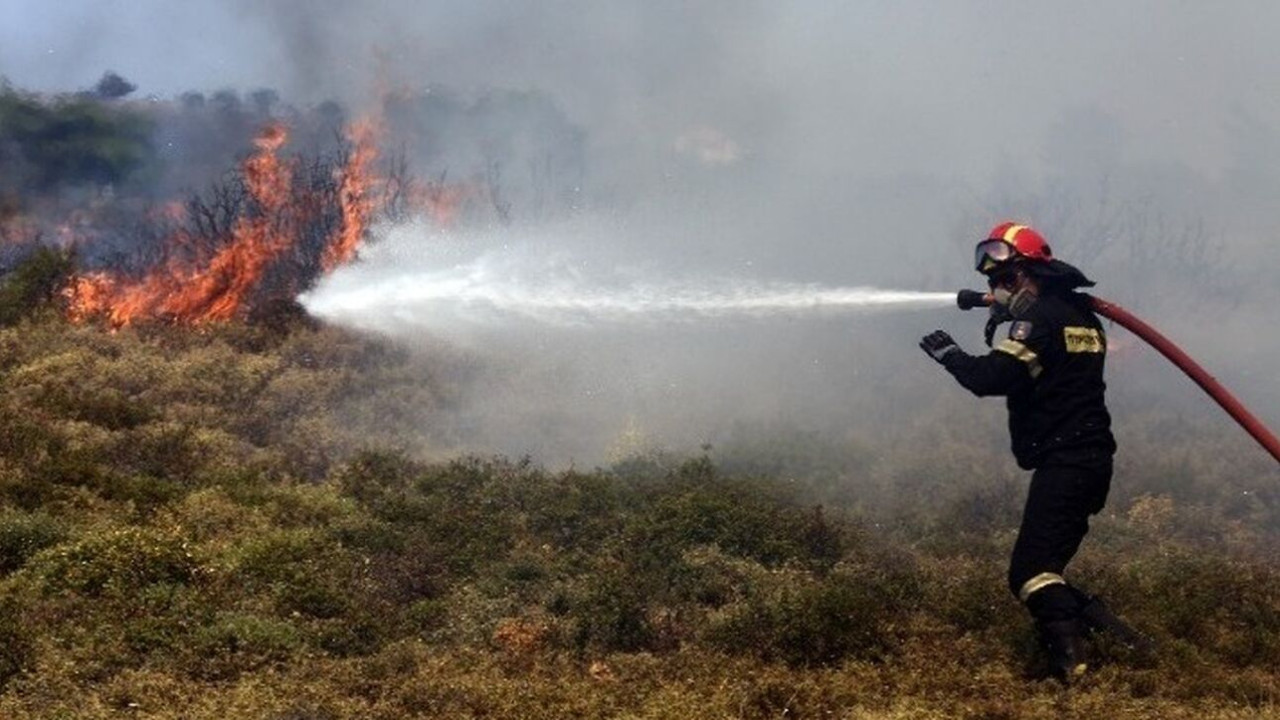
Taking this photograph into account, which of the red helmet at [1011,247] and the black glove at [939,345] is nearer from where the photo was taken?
the black glove at [939,345]

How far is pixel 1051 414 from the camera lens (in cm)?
785

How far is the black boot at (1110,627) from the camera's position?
777cm

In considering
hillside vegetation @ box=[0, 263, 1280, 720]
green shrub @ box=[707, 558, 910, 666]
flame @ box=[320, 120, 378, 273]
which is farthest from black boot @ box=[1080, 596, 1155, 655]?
flame @ box=[320, 120, 378, 273]

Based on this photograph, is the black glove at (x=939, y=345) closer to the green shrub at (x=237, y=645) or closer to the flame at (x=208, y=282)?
the green shrub at (x=237, y=645)

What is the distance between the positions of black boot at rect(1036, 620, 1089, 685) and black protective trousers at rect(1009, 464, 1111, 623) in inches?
3.5

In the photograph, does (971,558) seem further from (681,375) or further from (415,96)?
(415,96)

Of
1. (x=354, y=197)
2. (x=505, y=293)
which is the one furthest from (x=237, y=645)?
(x=354, y=197)

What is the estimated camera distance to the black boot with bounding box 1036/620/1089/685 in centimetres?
738

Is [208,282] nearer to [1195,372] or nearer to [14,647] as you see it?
[14,647]

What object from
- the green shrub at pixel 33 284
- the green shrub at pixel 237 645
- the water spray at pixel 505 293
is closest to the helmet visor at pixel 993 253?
the green shrub at pixel 237 645

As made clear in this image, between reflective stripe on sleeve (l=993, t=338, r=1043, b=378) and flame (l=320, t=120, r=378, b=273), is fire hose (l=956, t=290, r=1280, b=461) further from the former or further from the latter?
flame (l=320, t=120, r=378, b=273)

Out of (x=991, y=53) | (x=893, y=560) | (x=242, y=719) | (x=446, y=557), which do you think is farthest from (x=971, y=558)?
(x=991, y=53)

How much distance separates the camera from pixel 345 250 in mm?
19297

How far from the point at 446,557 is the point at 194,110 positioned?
16.7 metres
